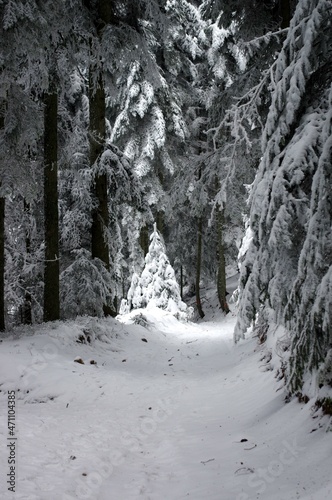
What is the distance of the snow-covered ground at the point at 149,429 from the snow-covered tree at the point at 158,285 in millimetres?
7731

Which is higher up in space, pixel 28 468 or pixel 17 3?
pixel 17 3

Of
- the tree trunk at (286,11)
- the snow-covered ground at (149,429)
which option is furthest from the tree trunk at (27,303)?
the tree trunk at (286,11)

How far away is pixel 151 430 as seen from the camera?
4734 millimetres

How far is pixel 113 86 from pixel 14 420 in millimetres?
9222

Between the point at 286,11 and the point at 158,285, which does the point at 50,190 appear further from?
the point at 158,285

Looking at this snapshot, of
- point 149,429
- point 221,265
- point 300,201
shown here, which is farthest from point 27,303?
point 300,201

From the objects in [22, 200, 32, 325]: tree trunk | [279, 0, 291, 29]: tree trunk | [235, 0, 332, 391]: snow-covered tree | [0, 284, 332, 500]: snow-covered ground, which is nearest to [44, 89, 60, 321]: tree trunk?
[0, 284, 332, 500]: snow-covered ground

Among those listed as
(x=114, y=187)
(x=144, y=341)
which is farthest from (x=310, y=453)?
Result: (x=114, y=187)

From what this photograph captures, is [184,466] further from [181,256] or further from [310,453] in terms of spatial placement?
[181,256]

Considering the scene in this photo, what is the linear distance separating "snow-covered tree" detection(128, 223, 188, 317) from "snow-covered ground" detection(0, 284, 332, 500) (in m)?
7.73

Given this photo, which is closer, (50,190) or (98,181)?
(50,190)

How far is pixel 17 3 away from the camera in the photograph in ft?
16.1

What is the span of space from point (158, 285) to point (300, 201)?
13.2m

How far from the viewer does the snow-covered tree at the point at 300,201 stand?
298cm
